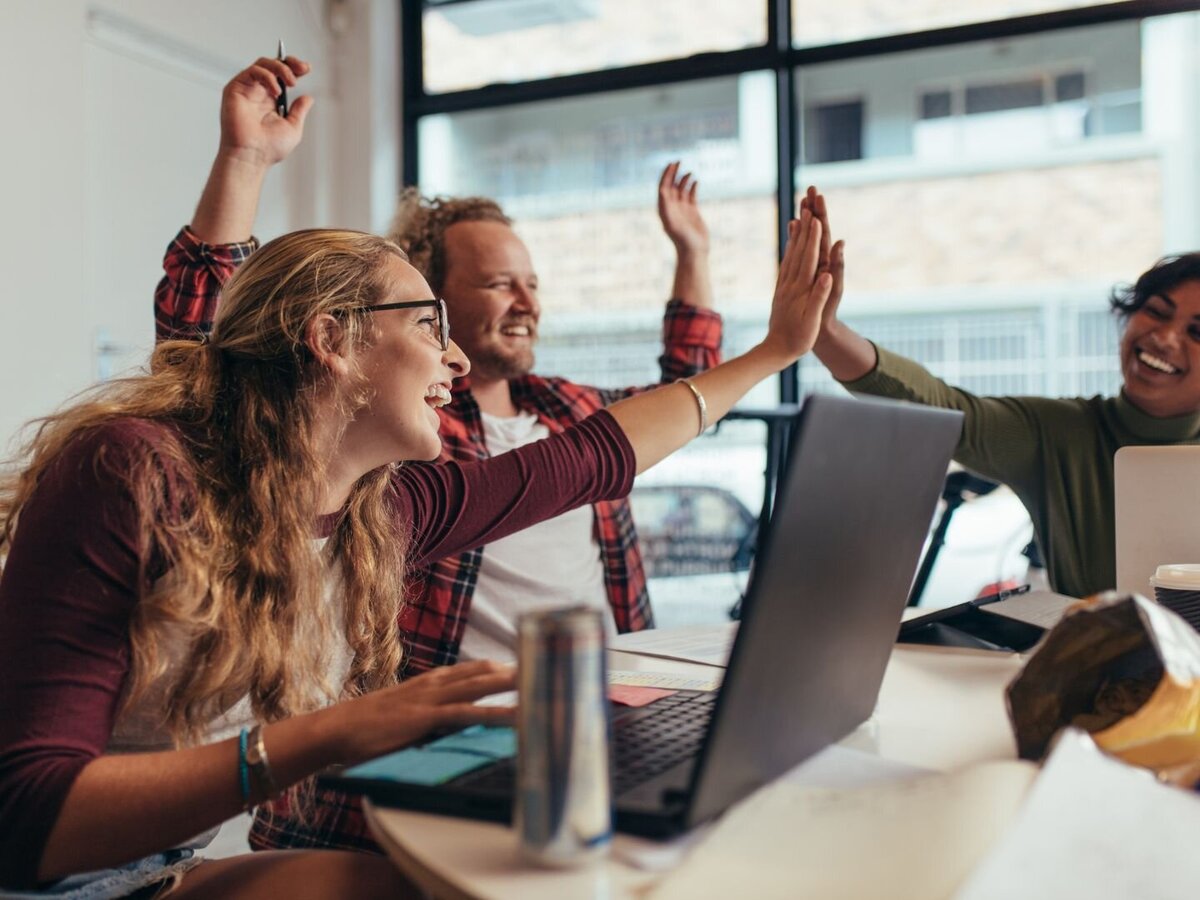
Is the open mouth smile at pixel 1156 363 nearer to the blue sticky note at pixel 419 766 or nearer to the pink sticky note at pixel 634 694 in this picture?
the pink sticky note at pixel 634 694

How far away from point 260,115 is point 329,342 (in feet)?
2.15

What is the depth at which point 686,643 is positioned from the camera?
149cm

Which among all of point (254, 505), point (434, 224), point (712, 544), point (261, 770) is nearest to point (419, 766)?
point (261, 770)

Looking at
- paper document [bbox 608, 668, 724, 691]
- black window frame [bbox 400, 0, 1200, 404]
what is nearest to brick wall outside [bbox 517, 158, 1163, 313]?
black window frame [bbox 400, 0, 1200, 404]

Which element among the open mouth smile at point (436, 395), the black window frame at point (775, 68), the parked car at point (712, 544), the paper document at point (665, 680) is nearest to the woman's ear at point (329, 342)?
the open mouth smile at point (436, 395)

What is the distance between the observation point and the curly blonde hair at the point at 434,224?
2.40m

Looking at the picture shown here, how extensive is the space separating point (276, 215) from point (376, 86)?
57 centimetres

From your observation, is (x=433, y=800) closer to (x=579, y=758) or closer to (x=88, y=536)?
(x=579, y=758)

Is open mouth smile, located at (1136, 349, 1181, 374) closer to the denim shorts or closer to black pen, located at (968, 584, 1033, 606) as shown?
black pen, located at (968, 584, 1033, 606)

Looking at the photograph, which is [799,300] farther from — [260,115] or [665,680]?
[260,115]

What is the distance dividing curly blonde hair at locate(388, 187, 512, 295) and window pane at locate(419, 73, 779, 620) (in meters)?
1.31

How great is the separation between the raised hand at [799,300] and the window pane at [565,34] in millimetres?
2334

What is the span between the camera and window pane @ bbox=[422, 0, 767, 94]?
12.3 feet

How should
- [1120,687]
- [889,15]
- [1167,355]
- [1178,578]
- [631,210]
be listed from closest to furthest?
[1120,687]
[1178,578]
[1167,355]
[889,15]
[631,210]
